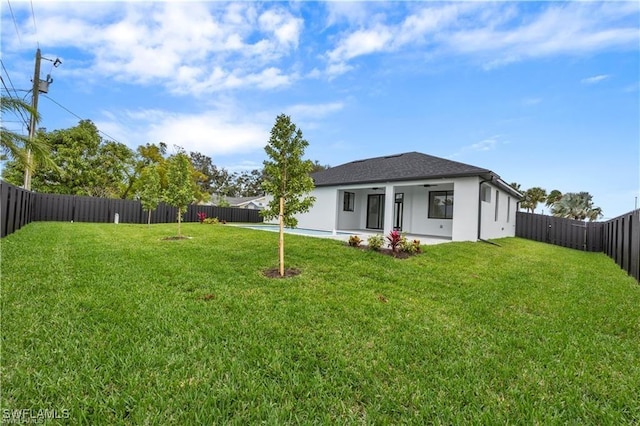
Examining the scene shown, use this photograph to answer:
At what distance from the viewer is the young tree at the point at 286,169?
5.91 m

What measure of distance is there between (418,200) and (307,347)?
42.9 feet

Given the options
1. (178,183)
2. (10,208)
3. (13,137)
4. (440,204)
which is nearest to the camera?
(13,137)

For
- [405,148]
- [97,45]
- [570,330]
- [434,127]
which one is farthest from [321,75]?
[570,330]

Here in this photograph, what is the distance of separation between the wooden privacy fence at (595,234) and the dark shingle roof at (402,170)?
4152 mm

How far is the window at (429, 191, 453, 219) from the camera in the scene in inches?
540

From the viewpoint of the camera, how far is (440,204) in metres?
14.1

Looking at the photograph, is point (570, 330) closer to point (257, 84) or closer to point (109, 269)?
point (109, 269)

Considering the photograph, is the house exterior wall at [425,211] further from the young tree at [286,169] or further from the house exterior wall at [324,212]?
the young tree at [286,169]

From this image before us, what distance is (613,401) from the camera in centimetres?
228

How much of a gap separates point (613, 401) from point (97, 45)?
16.6m

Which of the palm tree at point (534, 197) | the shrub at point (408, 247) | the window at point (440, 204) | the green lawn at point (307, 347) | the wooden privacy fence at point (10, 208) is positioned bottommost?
the green lawn at point (307, 347)

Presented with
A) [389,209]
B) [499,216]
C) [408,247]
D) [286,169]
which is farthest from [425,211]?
[286,169]

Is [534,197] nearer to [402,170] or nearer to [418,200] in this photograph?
[418,200]

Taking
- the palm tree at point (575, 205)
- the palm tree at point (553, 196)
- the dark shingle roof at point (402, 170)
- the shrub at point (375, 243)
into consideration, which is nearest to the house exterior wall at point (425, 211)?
the dark shingle roof at point (402, 170)
